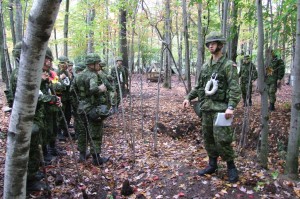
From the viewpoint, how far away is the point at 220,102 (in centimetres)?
396

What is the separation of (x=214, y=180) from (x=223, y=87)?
4.71 ft

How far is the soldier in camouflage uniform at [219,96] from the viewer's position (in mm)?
3799

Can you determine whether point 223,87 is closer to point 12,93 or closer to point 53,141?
point 12,93

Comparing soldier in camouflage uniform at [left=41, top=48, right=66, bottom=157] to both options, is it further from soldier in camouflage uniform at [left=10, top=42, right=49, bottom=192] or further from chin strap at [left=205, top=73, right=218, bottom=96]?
chin strap at [left=205, top=73, right=218, bottom=96]

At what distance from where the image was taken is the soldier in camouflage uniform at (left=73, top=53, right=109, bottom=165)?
201 inches

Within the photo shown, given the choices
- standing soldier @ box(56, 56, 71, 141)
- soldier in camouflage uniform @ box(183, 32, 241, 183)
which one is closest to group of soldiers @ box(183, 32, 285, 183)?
soldier in camouflage uniform @ box(183, 32, 241, 183)

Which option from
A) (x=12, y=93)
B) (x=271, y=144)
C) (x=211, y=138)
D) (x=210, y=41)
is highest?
(x=210, y=41)

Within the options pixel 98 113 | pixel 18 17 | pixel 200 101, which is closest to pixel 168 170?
pixel 200 101

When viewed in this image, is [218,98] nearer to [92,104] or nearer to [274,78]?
[92,104]

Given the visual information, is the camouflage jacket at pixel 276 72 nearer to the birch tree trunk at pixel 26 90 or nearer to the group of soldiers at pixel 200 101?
the group of soldiers at pixel 200 101

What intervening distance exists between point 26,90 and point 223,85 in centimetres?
292

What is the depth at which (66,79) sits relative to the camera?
23.3ft

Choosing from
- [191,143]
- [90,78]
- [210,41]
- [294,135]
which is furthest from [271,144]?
[90,78]

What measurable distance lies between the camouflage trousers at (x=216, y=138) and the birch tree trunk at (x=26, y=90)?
273 cm
